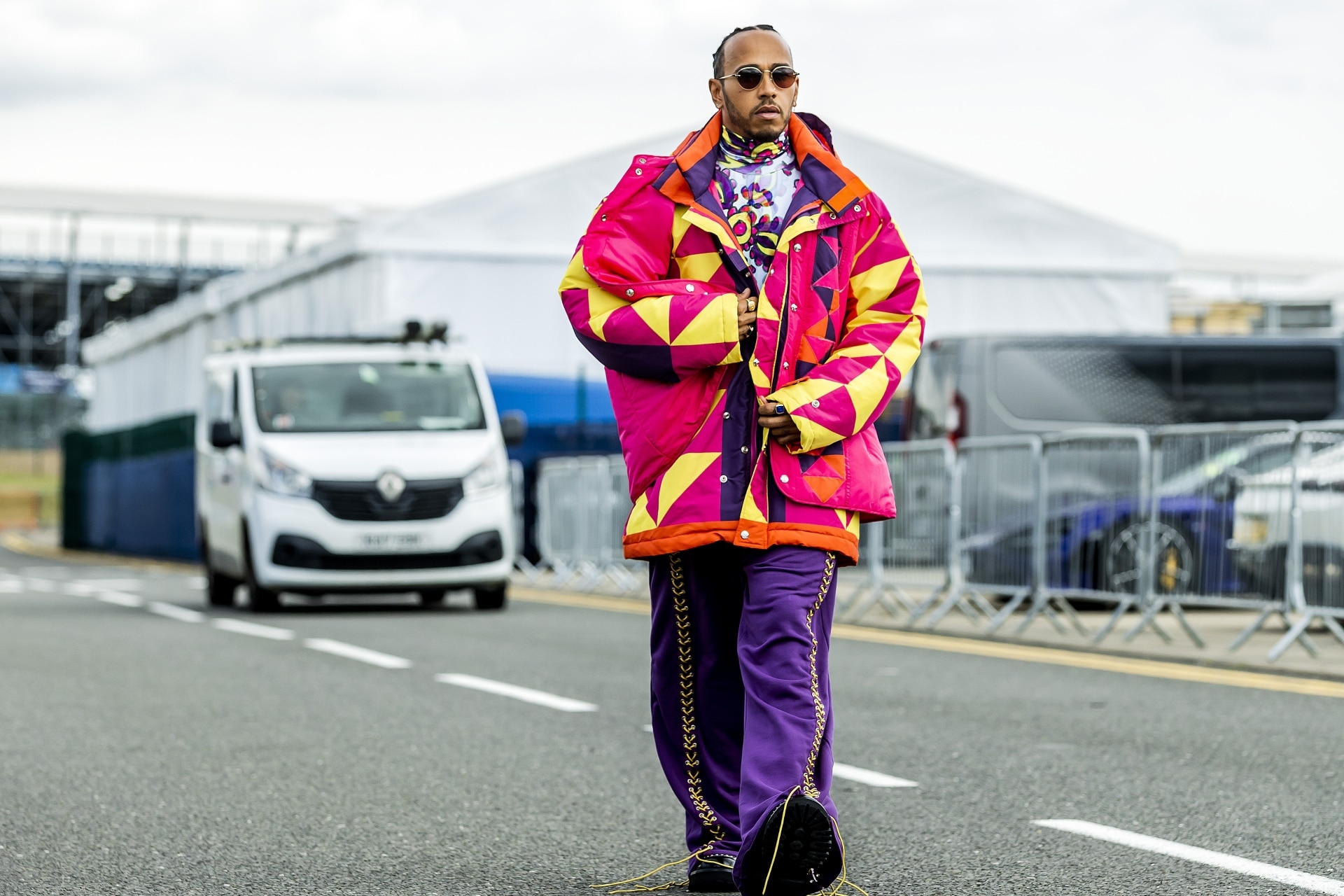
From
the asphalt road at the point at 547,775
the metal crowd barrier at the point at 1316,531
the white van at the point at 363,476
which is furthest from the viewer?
the white van at the point at 363,476

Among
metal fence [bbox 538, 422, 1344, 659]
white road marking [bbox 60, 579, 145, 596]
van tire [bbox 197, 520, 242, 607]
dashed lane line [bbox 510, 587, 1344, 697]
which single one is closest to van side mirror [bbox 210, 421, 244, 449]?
van tire [bbox 197, 520, 242, 607]

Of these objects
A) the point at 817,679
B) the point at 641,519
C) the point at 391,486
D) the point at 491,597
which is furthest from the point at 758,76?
the point at 491,597

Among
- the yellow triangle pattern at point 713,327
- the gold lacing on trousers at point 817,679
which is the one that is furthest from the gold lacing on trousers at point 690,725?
the yellow triangle pattern at point 713,327

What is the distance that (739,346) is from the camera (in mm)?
4266

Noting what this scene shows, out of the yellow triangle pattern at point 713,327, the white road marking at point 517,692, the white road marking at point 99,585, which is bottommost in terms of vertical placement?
the white road marking at point 99,585

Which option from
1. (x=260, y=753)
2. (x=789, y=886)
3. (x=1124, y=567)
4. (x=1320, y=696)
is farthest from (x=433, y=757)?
(x=1124, y=567)

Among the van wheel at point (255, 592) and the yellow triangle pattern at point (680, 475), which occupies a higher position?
the yellow triangle pattern at point (680, 475)

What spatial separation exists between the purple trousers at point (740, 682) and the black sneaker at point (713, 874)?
2cm

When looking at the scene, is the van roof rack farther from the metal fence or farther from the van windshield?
the metal fence

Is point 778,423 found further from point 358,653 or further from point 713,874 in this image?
point 358,653

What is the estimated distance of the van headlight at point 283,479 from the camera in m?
15.7

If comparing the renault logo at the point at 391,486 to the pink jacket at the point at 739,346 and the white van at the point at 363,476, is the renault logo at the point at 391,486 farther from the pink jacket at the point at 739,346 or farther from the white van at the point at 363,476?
the pink jacket at the point at 739,346

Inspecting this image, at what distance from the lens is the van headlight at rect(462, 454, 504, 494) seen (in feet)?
52.4

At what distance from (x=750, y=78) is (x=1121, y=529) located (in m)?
8.26
